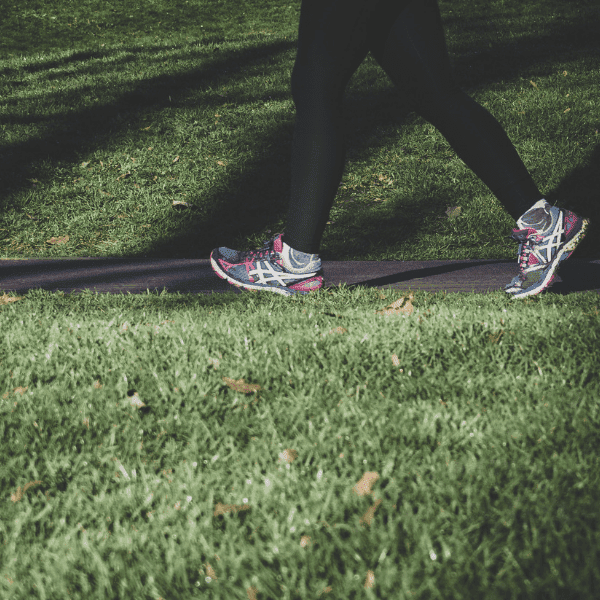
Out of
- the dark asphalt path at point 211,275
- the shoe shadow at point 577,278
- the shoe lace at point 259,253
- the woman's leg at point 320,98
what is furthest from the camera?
the dark asphalt path at point 211,275

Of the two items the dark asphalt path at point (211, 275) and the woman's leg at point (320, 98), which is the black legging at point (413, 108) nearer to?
the woman's leg at point (320, 98)

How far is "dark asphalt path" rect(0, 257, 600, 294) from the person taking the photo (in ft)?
10.7

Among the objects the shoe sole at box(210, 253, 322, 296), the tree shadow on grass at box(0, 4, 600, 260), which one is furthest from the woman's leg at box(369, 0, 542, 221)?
the tree shadow on grass at box(0, 4, 600, 260)

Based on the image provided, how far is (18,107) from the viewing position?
7465 millimetres

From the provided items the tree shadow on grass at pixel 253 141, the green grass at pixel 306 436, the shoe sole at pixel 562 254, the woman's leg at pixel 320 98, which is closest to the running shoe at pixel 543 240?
the shoe sole at pixel 562 254

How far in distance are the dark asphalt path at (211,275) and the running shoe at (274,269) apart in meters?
0.32

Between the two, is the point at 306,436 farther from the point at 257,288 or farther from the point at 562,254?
the point at 562,254

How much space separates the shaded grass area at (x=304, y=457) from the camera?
1175 millimetres

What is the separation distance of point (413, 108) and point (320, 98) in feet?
1.33

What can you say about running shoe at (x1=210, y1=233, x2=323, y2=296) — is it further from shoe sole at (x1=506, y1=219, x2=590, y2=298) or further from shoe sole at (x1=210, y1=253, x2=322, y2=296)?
shoe sole at (x1=506, y1=219, x2=590, y2=298)

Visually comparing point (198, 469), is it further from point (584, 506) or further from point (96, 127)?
point (96, 127)

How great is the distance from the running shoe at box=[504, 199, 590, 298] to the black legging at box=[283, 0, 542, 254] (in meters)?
0.06

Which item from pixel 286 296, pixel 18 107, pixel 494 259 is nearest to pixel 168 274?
pixel 286 296

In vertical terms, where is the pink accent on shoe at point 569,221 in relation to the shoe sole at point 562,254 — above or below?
above
